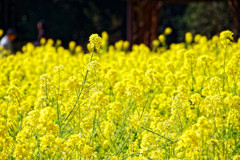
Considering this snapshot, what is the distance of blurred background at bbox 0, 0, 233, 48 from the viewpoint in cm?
2638

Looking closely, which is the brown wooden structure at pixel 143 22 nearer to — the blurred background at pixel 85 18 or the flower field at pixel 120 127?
the flower field at pixel 120 127

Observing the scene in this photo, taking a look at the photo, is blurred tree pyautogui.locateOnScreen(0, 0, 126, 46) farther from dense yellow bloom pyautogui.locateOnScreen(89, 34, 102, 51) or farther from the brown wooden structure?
dense yellow bloom pyautogui.locateOnScreen(89, 34, 102, 51)

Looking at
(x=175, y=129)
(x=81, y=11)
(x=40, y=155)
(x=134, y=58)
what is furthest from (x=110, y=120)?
(x=81, y=11)

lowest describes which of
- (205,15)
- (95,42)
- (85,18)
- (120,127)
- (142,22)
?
(120,127)

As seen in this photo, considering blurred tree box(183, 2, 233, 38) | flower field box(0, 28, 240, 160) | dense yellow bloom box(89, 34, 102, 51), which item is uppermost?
blurred tree box(183, 2, 233, 38)

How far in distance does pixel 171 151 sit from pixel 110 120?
856 mm

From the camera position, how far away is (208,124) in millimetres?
2979

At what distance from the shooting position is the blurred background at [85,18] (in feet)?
86.5

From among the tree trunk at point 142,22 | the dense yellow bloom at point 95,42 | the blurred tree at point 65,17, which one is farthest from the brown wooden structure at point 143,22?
the blurred tree at point 65,17

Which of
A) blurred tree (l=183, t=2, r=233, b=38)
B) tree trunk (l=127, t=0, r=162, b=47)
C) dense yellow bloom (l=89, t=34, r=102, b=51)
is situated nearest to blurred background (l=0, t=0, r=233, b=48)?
blurred tree (l=183, t=2, r=233, b=38)

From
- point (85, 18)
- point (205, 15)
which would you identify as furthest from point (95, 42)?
point (85, 18)

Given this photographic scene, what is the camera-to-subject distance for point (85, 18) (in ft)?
98.4

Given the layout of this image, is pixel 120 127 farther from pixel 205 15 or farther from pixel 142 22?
pixel 205 15

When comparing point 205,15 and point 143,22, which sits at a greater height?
point 205,15
